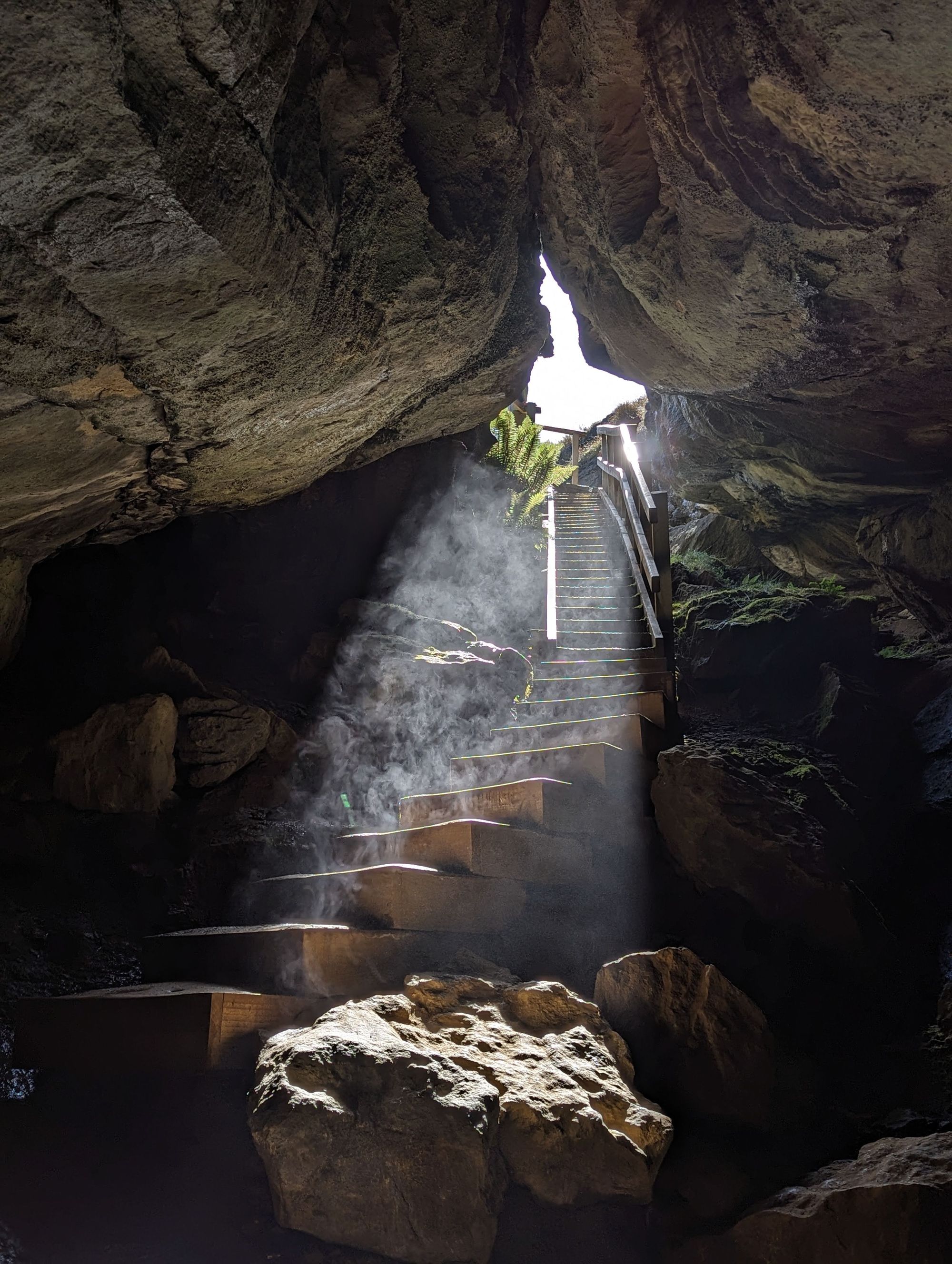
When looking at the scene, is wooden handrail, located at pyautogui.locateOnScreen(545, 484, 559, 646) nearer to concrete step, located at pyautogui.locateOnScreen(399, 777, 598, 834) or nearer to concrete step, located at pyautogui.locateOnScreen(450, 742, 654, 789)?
concrete step, located at pyautogui.locateOnScreen(450, 742, 654, 789)

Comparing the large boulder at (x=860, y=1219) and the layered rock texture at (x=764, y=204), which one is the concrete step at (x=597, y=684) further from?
the large boulder at (x=860, y=1219)

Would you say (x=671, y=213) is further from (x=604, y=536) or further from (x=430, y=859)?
(x=604, y=536)

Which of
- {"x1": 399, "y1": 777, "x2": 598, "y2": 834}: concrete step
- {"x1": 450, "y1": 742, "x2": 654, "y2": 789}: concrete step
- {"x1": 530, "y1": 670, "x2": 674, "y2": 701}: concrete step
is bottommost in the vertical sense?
{"x1": 399, "y1": 777, "x2": 598, "y2": 834}: concrete step

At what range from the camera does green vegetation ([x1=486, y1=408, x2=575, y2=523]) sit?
11477 millimetres

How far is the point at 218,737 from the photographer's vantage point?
625 cm

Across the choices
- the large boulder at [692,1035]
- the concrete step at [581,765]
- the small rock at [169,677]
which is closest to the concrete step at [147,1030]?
the large boulder at [692,1035]

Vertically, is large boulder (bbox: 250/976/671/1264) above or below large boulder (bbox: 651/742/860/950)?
below

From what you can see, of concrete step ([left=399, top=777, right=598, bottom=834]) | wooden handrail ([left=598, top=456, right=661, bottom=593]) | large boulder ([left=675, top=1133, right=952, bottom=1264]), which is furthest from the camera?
wooden handrail ([left=598, top=456, right=661, bottom=593])

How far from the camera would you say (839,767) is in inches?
236

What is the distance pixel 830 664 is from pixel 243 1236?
257 inches

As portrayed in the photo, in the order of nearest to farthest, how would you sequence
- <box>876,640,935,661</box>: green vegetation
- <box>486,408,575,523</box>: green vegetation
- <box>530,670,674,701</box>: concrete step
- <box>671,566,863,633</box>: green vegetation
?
<box>530,670,674,701</box>: concrete step
<box>876,640,935,661</box>: green vegetation
<box>671,566,863,633</box>: green vegetation
<box>486,408,575,523</box>: green vegetation

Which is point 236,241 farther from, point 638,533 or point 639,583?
point 638,533

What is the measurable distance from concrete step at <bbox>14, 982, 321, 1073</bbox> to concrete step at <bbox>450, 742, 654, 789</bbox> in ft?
7.66

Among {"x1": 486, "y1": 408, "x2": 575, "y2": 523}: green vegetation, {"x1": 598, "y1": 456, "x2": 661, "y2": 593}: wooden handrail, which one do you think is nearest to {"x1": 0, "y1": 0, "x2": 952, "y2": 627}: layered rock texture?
{"x1": 598, "y1": 456, "x2": 661, "y2": 593}: wooden handrail
